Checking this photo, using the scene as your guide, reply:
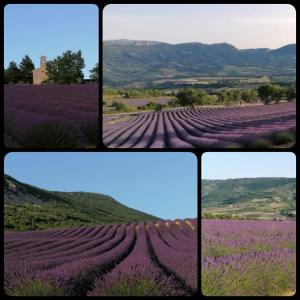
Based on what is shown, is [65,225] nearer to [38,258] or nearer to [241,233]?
[38,258]

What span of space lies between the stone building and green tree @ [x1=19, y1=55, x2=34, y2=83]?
3 centimetres

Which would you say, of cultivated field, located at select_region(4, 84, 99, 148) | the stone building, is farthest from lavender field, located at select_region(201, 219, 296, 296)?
the stone building

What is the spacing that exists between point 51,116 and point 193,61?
868 millimetres

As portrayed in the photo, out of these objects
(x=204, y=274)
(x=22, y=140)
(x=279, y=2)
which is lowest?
(x=204, y=274)

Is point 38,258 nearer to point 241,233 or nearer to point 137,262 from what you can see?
point 137,262

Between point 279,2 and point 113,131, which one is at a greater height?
point 279,2

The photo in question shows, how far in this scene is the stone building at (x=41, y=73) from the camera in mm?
9008

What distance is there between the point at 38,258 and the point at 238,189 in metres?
1.20

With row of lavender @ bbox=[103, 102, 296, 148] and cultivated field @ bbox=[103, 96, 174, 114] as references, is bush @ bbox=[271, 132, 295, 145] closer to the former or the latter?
row of lavender @ bbox=[103, 102, 296, 148]

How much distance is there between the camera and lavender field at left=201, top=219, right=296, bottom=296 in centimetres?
891

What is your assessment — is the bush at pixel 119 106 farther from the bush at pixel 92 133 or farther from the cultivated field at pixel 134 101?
the bush at pixel 92 133

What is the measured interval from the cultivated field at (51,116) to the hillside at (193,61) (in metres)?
0.25
